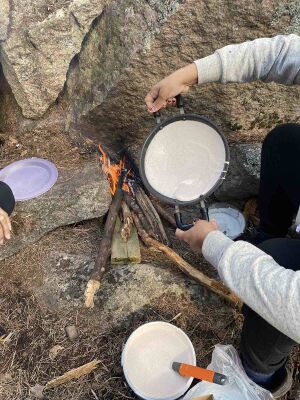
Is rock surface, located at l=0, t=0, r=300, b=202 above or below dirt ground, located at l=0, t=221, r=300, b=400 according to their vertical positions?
above

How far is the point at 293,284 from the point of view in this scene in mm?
1353

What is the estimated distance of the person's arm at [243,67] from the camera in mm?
2016

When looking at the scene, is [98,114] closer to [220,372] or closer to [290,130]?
[290,130]

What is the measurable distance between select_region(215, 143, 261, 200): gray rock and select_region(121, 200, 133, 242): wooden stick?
2.57 feet

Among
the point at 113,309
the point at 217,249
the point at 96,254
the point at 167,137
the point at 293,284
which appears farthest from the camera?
the point at 96,254

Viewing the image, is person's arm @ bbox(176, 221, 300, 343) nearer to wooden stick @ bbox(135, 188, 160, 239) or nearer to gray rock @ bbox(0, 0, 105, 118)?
wooden stick @ bbox(135, 188, 160, 239)

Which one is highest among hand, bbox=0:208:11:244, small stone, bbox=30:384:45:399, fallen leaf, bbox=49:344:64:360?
hand, bbox=0:208:11:244

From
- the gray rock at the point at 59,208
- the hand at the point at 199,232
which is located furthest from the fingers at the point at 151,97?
the gray rock at the point at 59,208

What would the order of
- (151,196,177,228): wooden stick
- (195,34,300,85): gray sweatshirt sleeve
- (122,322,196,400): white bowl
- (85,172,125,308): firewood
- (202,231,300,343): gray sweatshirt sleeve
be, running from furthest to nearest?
(151,196,177,228): wooden stick, (85,172,125,308): firewood, (195,34,300,85): gray sweatshirt sleeve, (122,322,196,400): white bowl, (202,231,300,343): gray sweatshirt sleeve

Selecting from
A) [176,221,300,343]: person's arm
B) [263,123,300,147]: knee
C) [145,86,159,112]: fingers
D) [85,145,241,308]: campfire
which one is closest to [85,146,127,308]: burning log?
[85,145,241,308]: campfire

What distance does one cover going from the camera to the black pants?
1705mm

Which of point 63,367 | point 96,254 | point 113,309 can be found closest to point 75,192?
point 96,254

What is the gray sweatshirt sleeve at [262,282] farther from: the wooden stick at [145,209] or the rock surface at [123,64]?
the rock surface at [123,64]

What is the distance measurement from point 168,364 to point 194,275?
0.55 m
